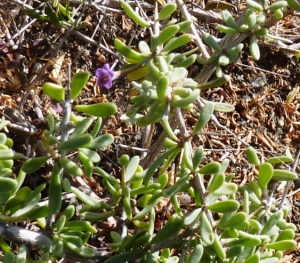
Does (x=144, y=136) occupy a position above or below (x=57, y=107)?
below

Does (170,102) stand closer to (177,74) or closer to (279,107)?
(177,74)

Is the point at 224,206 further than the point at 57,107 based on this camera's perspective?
No

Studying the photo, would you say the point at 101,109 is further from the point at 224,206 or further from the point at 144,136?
the point at 144,136

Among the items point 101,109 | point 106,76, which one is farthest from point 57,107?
point 101,109

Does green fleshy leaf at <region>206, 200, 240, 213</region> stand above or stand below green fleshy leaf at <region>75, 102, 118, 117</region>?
below

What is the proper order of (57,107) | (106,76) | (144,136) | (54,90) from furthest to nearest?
(144,136)
(57,107)
(106,76)
(54,90)

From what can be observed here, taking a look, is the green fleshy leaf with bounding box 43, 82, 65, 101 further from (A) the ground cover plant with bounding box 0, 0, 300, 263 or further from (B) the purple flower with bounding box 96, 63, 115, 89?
(B) the purple flower with bounding box 96, 63, 115, 89

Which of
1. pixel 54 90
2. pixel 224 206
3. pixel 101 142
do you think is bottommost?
pixel 224 206

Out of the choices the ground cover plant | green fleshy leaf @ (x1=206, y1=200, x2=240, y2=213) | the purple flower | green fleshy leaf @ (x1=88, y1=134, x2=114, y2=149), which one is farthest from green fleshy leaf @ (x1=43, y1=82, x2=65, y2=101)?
green fleshy leaf @ (x1=206, y1=200, x2=240, y2=213)

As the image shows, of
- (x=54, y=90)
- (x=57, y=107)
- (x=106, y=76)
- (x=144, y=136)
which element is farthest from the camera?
(x=144, y=136)
